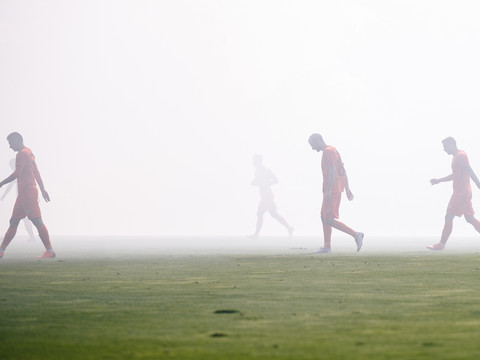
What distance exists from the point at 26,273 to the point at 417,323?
352 inches

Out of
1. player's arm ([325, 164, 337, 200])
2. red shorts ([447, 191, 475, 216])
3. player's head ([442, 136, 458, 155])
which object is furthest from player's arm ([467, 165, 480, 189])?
player's arm ([325, 164, 337, 200])

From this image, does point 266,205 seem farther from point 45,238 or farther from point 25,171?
point 45,238

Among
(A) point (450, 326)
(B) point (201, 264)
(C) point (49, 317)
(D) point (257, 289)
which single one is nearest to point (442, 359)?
(A) point (450, 326)

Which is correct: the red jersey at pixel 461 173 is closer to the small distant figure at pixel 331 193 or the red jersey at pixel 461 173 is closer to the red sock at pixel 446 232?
the red sock at pixel 446 232

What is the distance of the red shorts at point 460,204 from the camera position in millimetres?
25125

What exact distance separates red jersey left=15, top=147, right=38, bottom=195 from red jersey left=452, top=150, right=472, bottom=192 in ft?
38.0

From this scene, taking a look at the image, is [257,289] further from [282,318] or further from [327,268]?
[327,268]

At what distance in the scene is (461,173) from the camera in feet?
82.8

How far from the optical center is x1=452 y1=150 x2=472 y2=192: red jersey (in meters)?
25.2

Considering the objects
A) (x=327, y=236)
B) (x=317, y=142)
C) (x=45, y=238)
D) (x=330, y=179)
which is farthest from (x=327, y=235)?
(x=45, y=238)

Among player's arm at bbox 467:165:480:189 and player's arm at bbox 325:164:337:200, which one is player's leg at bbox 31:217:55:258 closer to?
player's arm at bbox 325:164:337:200

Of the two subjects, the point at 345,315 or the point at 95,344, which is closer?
the point at 95,344

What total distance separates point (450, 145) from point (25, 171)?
11.9 metres

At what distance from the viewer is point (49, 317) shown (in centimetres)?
813
